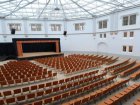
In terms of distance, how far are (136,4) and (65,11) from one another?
13010 mm

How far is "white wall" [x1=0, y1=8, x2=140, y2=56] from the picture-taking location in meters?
21.2

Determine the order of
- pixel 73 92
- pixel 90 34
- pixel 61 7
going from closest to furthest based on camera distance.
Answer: pixel 73 92
pixel 61 7
pixel 90 34

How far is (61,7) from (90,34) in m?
9.12

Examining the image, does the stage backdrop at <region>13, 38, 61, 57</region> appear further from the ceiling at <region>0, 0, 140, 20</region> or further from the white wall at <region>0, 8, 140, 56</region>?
the ceiling at <region>0, 0, 140, 20</region>

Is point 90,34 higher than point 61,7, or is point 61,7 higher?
point 61,7

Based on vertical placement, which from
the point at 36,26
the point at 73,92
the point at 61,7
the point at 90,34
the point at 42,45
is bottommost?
the point at 73,92

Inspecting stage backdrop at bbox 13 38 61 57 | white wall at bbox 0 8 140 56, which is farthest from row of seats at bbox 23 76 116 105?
stage backdrop at bbox 13 38 61 57

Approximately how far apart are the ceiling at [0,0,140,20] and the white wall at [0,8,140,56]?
123cm

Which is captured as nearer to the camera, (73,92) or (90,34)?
(73,92)

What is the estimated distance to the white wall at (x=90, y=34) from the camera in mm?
21172

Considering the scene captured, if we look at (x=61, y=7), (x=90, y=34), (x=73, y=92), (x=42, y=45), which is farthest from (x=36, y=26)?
(x=73, y=92)

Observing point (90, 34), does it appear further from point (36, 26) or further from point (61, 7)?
point (36, 26)

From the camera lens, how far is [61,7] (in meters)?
23.8

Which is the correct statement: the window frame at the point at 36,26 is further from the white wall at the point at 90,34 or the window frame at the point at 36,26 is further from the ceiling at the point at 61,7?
the ceiling at the point at 61,7
